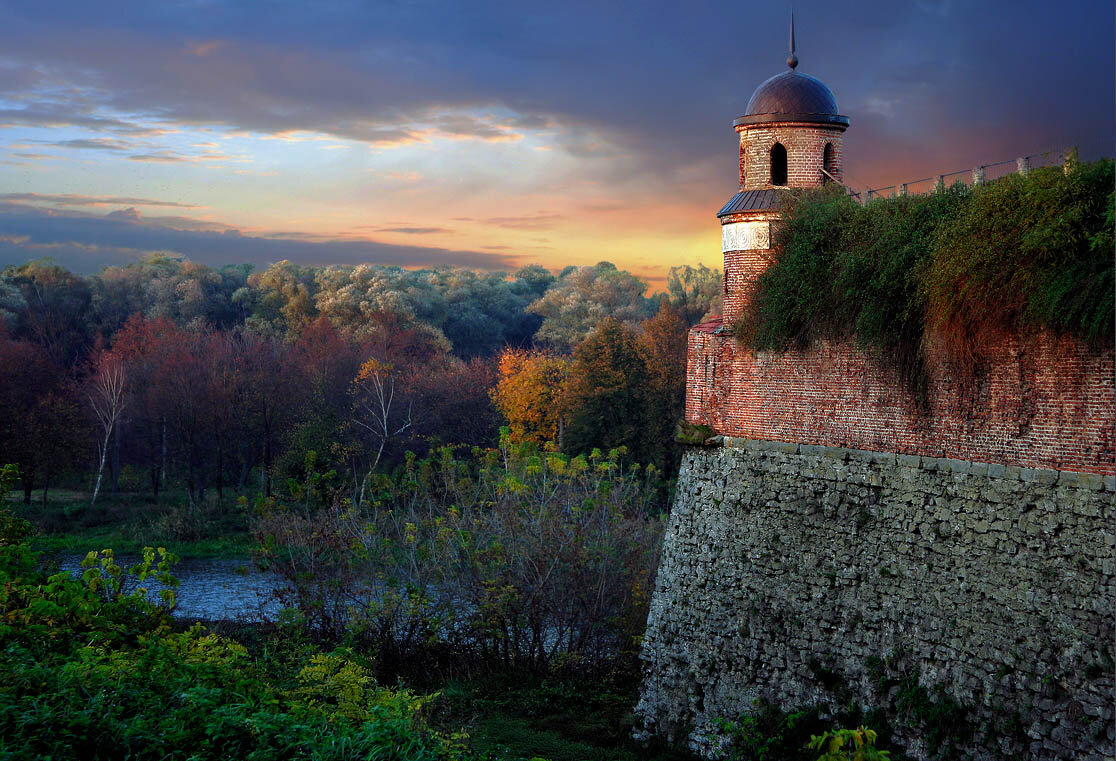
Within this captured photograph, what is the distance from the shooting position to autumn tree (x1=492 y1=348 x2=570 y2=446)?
117 ft

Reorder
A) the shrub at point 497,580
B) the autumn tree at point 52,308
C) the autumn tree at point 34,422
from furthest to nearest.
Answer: the autumn tree at point 52,308
the autumn tree at point 34,422
the shrub at point 497,580

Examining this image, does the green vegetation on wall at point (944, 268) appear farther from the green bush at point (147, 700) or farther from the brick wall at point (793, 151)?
the green bush at point (147, 700)

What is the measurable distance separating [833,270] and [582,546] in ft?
28.6

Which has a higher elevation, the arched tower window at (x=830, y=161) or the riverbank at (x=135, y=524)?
the arched tower window at (x=830, y=161)

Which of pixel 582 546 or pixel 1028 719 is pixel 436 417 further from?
pixel 1028 719

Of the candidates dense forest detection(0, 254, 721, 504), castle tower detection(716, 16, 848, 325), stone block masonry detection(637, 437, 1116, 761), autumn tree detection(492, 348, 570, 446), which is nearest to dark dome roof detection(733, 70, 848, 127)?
castle tower detection(716, 16, 848, 325)

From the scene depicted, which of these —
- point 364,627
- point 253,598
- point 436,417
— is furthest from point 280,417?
point 364,627

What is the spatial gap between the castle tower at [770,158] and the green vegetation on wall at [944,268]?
1.95 feet

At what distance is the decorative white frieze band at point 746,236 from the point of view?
12.1 meters

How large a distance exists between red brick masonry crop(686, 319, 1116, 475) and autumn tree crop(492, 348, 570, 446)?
74.1ft

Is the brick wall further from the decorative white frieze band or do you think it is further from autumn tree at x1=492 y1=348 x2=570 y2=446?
autumn tree at x1=492 y1=348 x2=570 y2=446

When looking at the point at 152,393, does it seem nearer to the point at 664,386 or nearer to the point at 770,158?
the point at 664,386

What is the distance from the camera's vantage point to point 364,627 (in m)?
16.5

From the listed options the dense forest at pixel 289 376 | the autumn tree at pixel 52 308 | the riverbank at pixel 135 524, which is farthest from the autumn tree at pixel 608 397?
the autumn tree at pixel 52 308
